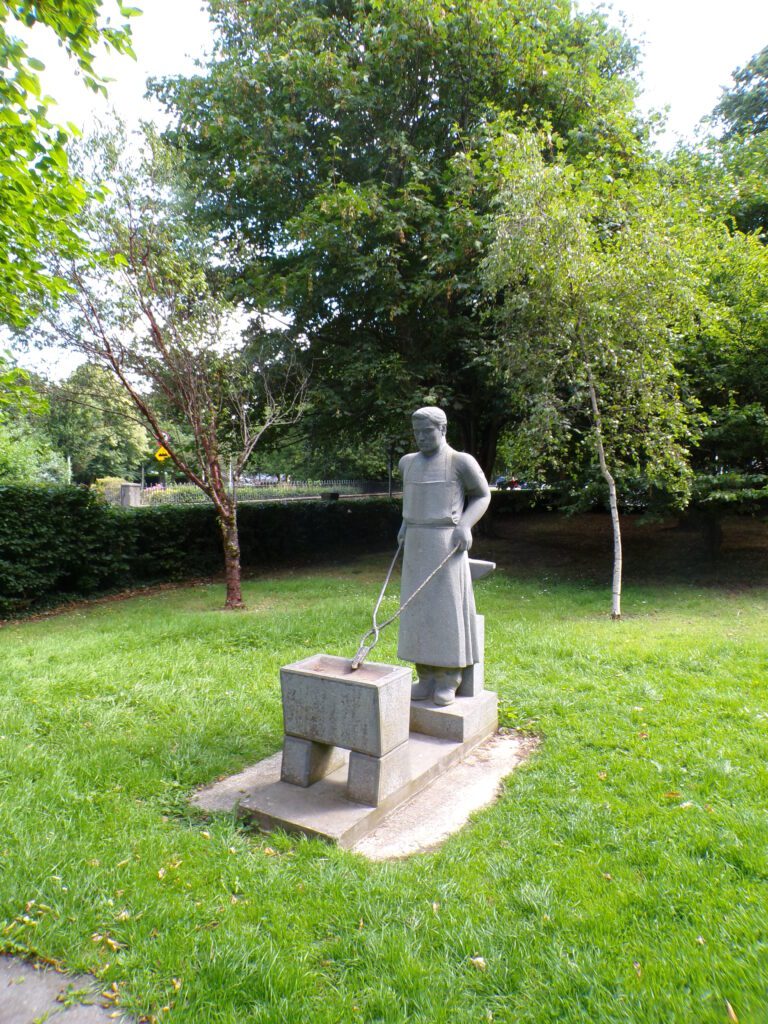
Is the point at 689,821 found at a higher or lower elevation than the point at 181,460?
lower

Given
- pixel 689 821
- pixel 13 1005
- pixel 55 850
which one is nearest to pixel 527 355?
pixel 689 821

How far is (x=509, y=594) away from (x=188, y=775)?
7.44 metres

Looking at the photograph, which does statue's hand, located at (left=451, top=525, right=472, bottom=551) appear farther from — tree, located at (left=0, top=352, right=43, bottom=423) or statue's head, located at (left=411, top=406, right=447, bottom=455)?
tree, located at (left=0, top=352, right=43, bottom=423)

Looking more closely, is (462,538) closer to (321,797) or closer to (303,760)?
(303,760)

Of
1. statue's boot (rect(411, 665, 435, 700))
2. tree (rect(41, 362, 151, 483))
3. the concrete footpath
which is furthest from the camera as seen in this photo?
tree (rect(41, 362, 151, 483))

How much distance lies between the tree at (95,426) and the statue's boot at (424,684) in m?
7.23

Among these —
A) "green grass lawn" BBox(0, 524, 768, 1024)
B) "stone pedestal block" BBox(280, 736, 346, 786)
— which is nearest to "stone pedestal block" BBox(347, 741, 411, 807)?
"stone pedestal block" BBox(280, 736, 346, 786)

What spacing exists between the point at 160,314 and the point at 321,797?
8.05 m

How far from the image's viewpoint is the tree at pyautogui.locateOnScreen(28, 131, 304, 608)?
866 centimetres

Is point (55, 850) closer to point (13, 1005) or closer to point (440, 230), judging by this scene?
point (13, 1005)

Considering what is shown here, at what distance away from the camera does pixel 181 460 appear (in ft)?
33.0

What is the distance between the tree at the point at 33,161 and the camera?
4.67 meters

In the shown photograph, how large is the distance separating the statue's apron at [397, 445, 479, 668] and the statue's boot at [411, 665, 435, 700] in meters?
0.16

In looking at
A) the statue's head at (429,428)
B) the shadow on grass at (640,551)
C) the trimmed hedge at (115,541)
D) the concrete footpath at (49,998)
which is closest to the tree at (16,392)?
the trimmed hedge at (115,541)
